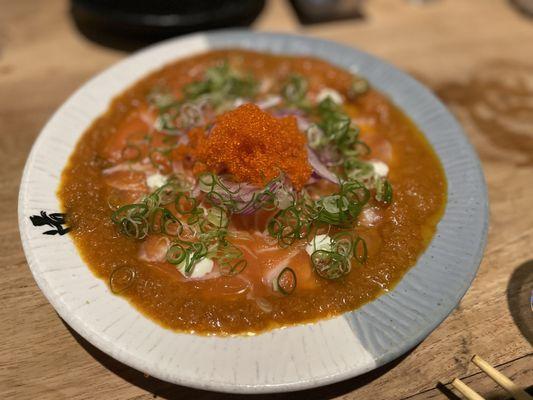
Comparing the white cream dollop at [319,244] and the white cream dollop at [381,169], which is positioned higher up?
the white cream dollop at [381,169]

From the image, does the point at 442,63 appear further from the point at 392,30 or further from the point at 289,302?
the point at 289,302

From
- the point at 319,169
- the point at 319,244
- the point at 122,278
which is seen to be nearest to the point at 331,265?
the point at 319,244

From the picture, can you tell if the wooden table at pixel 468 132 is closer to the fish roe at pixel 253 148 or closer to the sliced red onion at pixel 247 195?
the sliced red onion at pixel 247 195

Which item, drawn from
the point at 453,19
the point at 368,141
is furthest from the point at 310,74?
the point at 453,19

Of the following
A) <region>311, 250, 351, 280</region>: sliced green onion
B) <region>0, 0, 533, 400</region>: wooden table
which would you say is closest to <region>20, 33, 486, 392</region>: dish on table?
<region>311, 250, 351, 280</region>: sliced green onion

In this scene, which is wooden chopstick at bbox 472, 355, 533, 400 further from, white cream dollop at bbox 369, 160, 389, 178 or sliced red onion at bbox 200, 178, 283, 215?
sliced red onion at bbox 200, 178, 283, 215

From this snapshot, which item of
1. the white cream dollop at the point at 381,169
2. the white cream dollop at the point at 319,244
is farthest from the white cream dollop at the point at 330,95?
the white cream dollop at the point at 319,244
